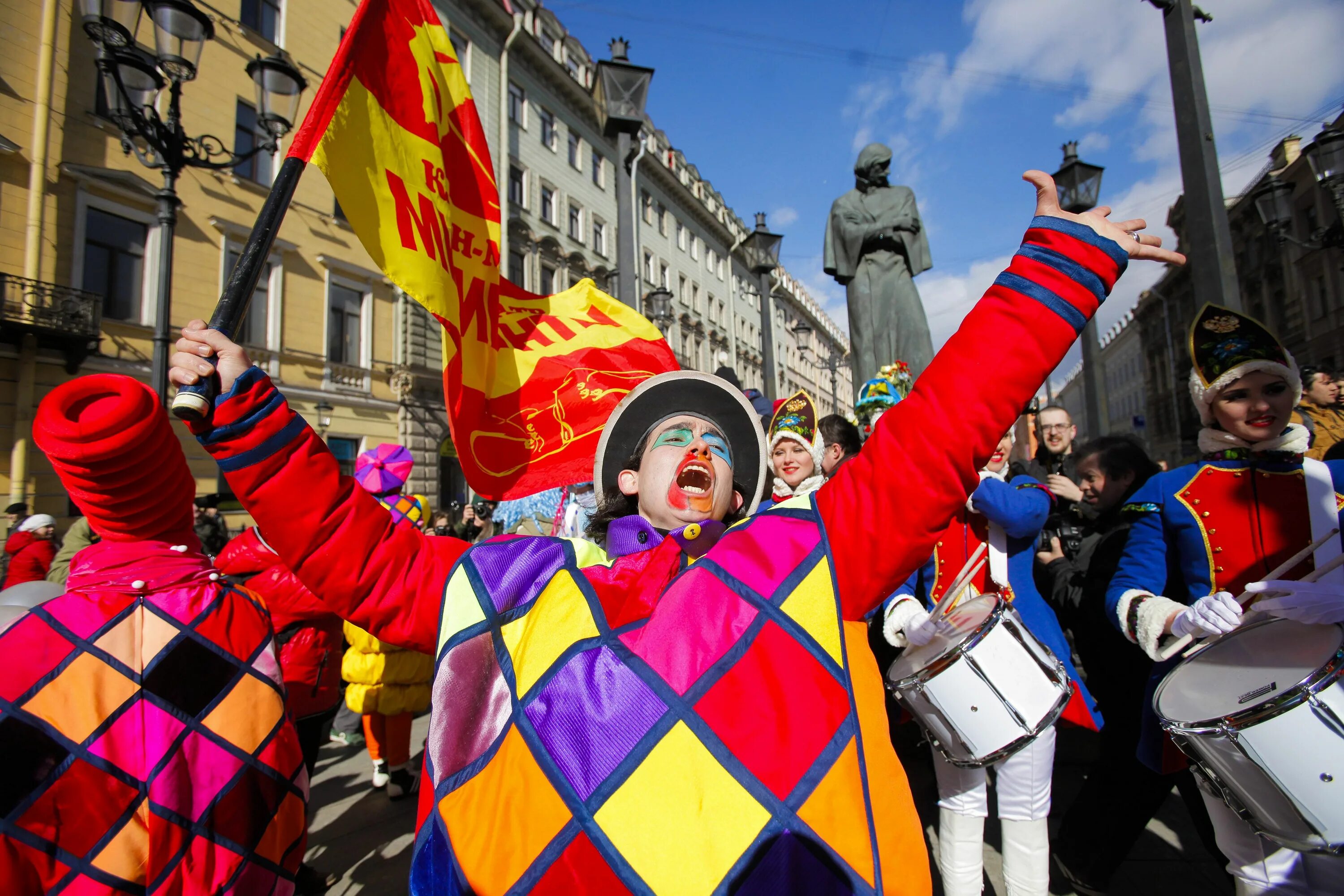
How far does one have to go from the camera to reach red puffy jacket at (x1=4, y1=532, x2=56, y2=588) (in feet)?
19.6

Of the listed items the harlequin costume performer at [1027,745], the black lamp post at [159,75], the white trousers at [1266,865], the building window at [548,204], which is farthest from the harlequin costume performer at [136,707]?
the building window at [548,204]

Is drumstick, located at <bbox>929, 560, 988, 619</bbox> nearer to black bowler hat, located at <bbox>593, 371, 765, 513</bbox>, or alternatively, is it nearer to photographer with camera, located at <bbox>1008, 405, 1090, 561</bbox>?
black bowler hat, located at <bbox>593, 371, 765, 513</bbox>

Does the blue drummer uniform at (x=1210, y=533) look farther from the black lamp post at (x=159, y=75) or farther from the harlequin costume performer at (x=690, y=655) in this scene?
the black lamp post at (x=159, y=75)

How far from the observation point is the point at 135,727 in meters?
1.85

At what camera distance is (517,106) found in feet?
79.4

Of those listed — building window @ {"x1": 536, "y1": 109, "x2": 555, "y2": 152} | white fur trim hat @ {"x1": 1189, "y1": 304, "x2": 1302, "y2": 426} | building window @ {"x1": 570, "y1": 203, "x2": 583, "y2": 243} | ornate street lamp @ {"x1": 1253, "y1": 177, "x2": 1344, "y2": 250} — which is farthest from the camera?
building window @ {"x1": 570, "y1": 203, "x2": 583, "y2": 243}

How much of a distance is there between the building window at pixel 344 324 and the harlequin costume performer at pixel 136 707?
16521 mm

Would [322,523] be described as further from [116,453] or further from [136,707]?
[136,707]

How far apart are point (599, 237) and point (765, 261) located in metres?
20.1

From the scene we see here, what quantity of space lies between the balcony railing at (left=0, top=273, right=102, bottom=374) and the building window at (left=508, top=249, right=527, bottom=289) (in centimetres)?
1164

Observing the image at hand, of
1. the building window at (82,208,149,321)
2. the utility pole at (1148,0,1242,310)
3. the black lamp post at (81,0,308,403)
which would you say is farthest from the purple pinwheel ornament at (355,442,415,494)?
the building window at (82,208,149,321)

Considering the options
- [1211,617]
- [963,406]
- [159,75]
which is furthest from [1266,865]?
[159,75]

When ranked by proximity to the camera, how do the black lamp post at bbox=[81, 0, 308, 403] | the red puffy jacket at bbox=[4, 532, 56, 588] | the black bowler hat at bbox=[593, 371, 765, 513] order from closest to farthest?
the black bowler hat at bbox=[593, 371, 765, 513] → the black lamp post at bbox=[81, 0, 308, 403] → the red puffy jacket at bbox=[4, 532, 56, 588]

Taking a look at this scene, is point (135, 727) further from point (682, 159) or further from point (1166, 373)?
point (1166, 373)
